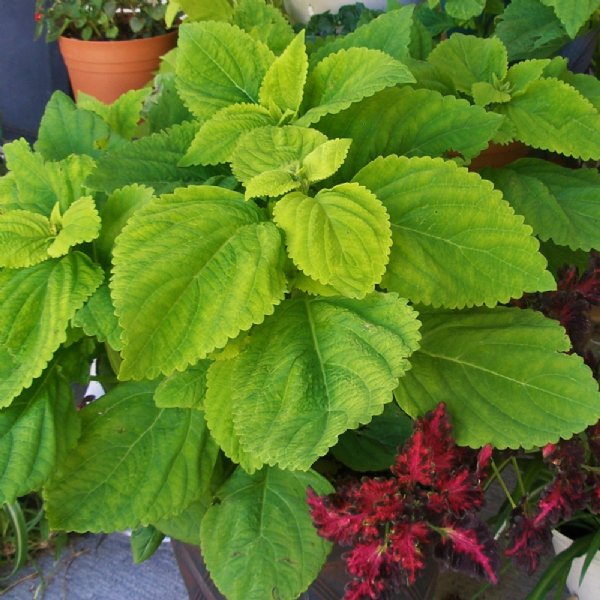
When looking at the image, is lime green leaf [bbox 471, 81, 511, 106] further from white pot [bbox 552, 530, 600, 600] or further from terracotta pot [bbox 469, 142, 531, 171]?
white pot [bbox 552, 530, 600, 600]

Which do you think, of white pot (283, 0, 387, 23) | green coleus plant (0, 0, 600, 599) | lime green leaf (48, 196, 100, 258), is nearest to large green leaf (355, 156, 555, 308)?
green coleus plant (0, 0, 600, 599)

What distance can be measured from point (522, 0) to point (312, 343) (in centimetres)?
63

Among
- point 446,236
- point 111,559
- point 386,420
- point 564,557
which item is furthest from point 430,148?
point 111,559

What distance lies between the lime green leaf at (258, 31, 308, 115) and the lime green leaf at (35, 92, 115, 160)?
0.17 metres

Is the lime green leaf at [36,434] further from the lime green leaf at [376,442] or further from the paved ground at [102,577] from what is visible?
the paved ground at [102,577]

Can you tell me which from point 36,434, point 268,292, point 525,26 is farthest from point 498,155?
point 36,434

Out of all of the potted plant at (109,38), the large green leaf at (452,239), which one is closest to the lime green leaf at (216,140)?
the large green leaf at (452,239)

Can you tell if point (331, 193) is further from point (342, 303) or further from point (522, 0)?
point (522, 0)

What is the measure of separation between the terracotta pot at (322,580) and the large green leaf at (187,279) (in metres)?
0.28

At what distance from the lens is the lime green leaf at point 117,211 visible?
0.60 metres

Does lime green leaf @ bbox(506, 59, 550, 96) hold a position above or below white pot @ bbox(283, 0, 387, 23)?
above

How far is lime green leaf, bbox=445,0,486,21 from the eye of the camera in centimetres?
97

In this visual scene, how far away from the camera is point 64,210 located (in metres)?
0.65

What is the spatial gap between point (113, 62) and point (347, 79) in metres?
1.57
